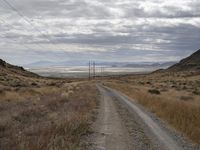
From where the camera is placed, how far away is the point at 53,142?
1117 cm

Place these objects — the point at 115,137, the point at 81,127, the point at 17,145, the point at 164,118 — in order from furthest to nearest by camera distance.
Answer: the point at 164,118, the point at 81,127, the point at 115,137, the point at 17,145

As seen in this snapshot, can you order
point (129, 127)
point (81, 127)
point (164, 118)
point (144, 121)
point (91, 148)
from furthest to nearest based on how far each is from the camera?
point (164, 118)
point (144, 121)
point (129, 127)
point (81, 127)
point (91, 148)

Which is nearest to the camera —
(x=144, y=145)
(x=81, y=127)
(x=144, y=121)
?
(x=144, y=145)

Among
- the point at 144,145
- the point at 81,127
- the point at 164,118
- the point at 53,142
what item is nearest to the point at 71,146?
the point at 53,142

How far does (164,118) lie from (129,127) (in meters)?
5.63

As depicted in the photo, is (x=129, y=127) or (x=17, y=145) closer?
(x=17, y=145)

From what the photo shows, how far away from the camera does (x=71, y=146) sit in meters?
11.3

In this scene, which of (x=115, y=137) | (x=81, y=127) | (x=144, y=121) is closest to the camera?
(x=115, y=137)

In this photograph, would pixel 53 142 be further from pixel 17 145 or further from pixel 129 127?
pixel 129 127

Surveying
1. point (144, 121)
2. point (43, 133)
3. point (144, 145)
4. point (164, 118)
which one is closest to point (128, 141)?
point (144, 145)

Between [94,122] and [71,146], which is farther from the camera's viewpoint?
[94,122]

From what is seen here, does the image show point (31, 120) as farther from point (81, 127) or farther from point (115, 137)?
point (115, 137)

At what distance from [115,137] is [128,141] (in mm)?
768

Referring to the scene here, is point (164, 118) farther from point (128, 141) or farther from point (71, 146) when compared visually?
point (71, 146)
